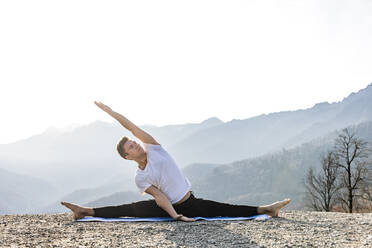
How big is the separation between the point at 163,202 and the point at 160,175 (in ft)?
2.02

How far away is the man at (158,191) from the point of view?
722cm

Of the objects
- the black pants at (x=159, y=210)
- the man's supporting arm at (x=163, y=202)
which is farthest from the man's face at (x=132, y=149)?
the black pants at (x=159, y=210)

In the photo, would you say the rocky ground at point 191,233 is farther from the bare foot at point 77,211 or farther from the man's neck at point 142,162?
the man's neck at point 142,162

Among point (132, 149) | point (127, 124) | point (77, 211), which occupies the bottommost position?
Result: point (77, 211)

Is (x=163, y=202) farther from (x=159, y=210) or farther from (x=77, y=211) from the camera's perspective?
(x=77, y=211)

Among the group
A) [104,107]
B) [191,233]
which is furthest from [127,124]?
[191,233]

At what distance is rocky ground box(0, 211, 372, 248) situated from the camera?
5641 mm

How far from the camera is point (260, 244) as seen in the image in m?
5.57

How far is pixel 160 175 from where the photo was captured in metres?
7.36

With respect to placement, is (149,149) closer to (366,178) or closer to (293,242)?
(293,242)

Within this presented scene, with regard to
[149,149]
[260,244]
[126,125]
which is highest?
[126,125]

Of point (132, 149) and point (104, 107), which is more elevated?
point (104, 107)

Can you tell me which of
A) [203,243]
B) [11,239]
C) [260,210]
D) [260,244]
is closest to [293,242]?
[260,244]

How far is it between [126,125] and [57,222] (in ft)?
9.76
